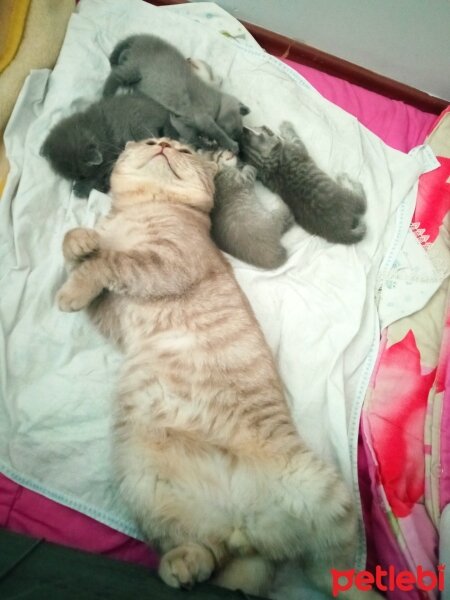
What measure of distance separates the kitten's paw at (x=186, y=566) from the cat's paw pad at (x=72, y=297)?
663mm

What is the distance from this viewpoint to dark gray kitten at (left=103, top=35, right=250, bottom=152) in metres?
1.71

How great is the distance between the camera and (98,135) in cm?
160

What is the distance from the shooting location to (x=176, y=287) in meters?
1.31

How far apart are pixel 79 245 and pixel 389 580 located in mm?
1254

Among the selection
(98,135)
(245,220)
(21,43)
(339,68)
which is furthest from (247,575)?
(339,68)

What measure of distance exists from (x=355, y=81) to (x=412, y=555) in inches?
79.1

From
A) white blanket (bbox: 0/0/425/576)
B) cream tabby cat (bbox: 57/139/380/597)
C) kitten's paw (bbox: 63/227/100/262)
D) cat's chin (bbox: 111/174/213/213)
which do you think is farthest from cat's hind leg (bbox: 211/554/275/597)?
cat's chin (bbox: 111/174/213/213)

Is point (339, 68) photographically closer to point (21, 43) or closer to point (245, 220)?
point (245, 220)

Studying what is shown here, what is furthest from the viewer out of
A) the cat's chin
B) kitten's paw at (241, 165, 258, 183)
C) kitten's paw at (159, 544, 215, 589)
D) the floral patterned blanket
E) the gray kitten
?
kitten's paw at (241, 165, 258, 183)

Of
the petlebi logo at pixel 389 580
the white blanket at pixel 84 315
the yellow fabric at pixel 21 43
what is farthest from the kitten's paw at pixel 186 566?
the yellow fabric at pixel 21 43

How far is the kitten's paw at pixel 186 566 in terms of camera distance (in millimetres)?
1026

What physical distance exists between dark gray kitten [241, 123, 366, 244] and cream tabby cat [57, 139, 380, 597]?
40cm

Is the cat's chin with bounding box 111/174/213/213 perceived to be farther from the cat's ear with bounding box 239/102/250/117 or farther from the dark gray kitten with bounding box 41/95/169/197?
the cat's ear with bounding box 239/102/250/117

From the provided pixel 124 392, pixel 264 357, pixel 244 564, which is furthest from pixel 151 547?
pixel 264 357
